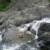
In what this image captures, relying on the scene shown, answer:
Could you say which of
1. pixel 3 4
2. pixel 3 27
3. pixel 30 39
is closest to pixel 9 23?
pixel 3 27

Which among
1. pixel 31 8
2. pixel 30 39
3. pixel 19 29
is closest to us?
pixel 30 39

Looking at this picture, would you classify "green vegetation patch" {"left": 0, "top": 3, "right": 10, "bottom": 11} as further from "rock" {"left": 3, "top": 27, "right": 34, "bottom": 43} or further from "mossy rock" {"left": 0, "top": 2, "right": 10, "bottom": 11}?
"rock" {"left": 3, "top": 27, "right": 34, "bottom": 43}

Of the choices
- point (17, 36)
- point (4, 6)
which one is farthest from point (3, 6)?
point (17, 36)

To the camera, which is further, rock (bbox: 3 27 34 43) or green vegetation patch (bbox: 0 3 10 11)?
green vegetation patch (bbox: 0 3 10 11)

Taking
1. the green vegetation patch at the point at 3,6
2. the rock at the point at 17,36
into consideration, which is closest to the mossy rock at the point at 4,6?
the green vegetation patch at the point at 3,6

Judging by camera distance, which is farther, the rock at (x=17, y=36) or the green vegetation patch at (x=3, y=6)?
the green vegetation patch at (x=3, y=6)

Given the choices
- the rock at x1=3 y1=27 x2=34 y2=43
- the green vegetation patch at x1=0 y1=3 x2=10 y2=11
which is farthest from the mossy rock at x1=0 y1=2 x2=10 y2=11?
the rock at x1=3 y1=27 x2=34 y2=43

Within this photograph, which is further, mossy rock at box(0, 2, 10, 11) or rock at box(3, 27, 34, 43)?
mossy rock at box(0, 2, 10, 11)

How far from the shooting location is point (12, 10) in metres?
17.3

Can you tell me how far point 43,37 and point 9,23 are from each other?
11.6ft

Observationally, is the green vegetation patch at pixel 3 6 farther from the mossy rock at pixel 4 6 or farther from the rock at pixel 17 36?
the rock at pixel 17 36

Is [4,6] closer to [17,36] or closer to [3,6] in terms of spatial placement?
[3,6]

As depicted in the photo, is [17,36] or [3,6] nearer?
[17,36]

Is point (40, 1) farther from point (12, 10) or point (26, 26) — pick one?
point (26, 26)
